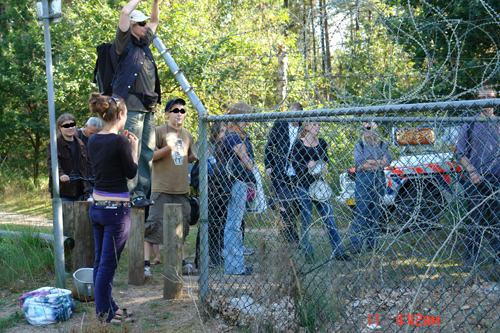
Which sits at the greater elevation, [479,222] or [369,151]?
[369,151]

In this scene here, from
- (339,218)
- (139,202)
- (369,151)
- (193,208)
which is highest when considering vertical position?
(369,151)

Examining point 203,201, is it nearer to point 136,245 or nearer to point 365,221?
point 136,245

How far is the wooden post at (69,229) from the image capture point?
15.9ft

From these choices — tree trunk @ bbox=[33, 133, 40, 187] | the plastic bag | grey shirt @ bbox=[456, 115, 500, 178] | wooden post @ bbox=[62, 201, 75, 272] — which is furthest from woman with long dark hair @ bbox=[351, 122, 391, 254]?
tree trunk @ bbox=[33, 133, 40, 187]

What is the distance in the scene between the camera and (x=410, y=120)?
2725 mm

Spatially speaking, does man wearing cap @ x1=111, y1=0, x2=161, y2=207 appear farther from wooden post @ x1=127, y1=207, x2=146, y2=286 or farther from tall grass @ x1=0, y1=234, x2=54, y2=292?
tall grass @ x1=0, y1=234, x2=54, y2=292

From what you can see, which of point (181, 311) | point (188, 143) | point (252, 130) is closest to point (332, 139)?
point (252, 130)

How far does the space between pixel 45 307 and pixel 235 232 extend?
1.65 metres

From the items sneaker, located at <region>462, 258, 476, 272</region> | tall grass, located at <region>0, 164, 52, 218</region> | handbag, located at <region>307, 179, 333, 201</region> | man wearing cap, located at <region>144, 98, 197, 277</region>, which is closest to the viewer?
sneaker, located at <region>462, 258, 476, 272</region>

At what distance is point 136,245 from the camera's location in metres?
4.33

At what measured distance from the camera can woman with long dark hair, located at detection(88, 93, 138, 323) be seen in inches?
128

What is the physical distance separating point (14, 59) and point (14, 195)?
163 inches

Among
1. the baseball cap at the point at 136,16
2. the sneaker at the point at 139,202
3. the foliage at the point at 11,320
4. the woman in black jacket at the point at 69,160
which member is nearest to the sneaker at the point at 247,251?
the sneaker at the point at 139,202

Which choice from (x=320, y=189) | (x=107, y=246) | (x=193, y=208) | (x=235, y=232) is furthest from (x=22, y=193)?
(x=320, y=189)
